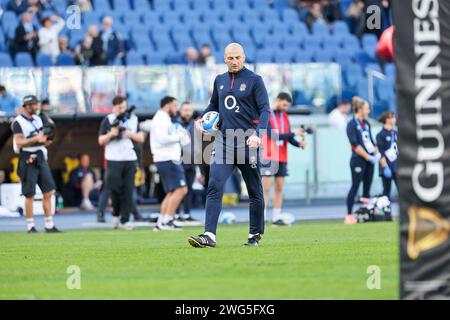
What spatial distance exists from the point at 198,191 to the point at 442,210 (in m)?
19.4

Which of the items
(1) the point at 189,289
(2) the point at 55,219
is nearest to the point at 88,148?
(2) the point at 55,219

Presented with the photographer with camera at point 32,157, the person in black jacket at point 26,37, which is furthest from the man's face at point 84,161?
the photographer with camera at point 32,157

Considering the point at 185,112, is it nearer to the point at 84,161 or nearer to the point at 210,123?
the point at 84,161

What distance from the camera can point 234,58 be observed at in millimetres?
13656

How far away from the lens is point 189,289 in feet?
31.7

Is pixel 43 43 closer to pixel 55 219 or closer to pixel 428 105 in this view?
pixel 55 219

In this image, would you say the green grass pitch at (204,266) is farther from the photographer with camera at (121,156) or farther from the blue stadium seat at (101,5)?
the blue stadium seat at (101,5)

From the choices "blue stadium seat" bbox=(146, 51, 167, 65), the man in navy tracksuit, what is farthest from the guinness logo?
"blue stadium seat" bbox=(146, 51, 167, 65)

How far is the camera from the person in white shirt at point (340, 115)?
90.3ft

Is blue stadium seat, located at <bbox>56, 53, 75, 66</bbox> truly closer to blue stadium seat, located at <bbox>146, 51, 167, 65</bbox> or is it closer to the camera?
blue stadium seat, located at <bbox>146, 51, 167, 65</bbox>

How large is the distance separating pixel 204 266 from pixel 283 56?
63.1 ft

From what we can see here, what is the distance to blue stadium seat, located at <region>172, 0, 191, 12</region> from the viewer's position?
32.1 m

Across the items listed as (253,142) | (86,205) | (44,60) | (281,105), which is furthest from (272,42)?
(253,142)

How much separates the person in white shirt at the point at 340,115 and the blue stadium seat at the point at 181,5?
6.57m
